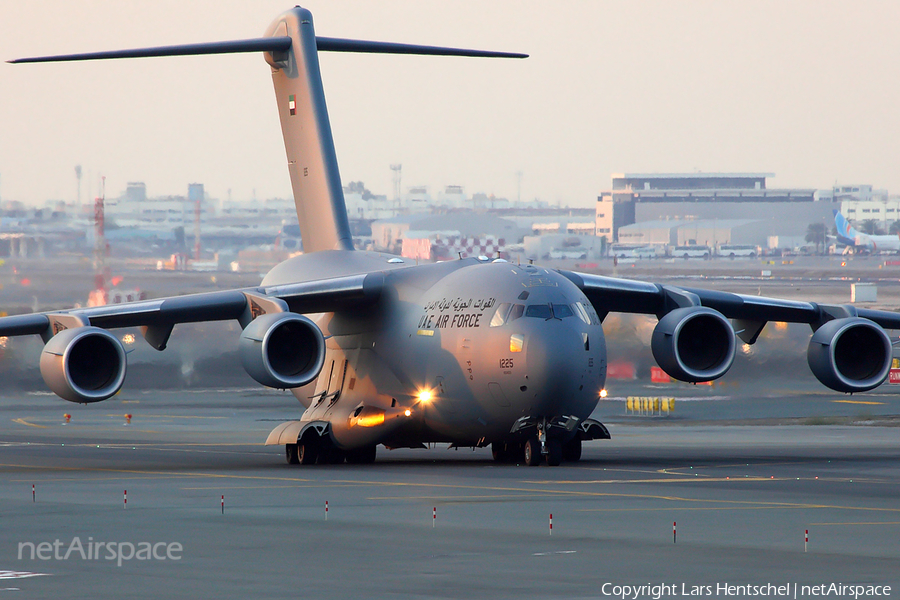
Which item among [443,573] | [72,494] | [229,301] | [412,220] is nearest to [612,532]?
[443,573]

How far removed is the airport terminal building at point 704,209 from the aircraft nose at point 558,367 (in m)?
119

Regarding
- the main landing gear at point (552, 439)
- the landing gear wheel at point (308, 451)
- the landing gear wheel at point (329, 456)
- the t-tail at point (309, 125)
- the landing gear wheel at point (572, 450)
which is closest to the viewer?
the main landing gear at point (552, 439)

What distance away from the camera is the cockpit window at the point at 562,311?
24438 millimetres

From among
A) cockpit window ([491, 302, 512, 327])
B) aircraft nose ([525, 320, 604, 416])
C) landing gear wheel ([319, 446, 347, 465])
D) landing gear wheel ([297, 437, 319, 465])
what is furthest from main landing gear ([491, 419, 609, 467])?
landing gear wheel ([297, 437, 319, 465])

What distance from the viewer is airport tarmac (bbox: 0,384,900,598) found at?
12469 millimetres

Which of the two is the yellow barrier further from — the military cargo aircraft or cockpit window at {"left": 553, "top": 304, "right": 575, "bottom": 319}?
cockpit window at {"left": 553, "top": 304, "right": 575, "bottom": 319}

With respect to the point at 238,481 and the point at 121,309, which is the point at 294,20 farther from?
the point at 238,481

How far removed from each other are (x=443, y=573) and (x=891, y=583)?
359 centimetres

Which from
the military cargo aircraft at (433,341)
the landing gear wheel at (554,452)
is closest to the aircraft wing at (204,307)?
the military cargo aircraft at (433,341)

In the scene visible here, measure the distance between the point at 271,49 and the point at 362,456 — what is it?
9.11 meters

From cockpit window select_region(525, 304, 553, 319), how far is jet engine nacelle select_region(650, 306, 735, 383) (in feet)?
9.06

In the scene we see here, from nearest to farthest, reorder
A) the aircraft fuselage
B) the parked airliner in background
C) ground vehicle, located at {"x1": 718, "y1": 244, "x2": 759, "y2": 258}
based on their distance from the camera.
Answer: the aircraft fuselage, ground vehicle, located at {"x1": 718, "y1": 244, "x2": 759, "y2": 258}, the parked airliner in background

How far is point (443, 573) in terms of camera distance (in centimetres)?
1280

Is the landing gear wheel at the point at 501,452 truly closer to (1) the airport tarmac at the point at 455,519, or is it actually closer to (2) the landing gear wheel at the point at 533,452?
(1) the airport tarmac at the point at 455,519
